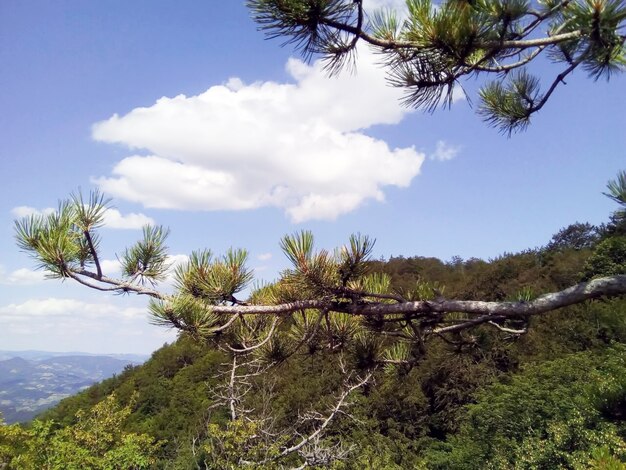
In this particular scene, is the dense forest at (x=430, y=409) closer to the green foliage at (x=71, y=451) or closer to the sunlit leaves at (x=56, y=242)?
Result: the green foliage at (x=71, y=451)

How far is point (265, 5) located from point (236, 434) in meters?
8.23

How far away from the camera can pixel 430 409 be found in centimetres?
1653

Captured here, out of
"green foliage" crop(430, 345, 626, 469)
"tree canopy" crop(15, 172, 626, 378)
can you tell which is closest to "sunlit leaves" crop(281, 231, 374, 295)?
"tree canopy" crop(15, 172, 626, 378)

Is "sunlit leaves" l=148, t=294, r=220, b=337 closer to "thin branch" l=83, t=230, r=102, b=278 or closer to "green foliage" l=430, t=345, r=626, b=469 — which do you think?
"thin branch" l=83, t=230, r=102, b=278

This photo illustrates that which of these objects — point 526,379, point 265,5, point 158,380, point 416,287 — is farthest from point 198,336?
point 158,380

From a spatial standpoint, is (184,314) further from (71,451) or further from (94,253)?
(71,451)

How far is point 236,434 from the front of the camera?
26.5ft

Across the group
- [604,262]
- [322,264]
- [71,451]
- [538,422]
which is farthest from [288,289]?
[604,262]

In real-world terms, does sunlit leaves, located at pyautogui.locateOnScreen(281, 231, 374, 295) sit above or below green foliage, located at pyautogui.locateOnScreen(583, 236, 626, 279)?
below

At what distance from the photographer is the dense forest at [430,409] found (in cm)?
682

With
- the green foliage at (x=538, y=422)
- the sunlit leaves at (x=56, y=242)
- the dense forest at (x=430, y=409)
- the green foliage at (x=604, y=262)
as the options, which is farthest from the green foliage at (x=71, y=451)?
the green foliage at (x=604, y=262)

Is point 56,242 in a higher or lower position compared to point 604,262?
lower

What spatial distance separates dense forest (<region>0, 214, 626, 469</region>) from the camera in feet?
22.4

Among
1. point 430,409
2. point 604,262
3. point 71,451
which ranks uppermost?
point 604,262
